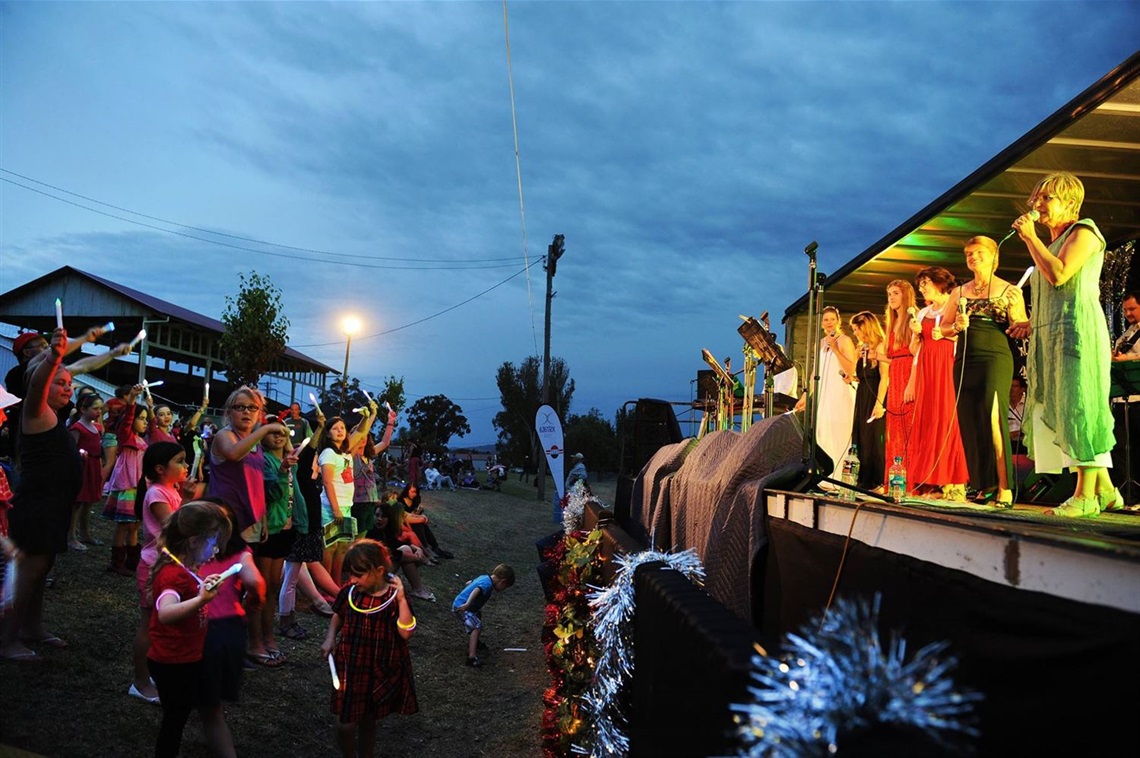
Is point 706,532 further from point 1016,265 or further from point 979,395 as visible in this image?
point 1016,265

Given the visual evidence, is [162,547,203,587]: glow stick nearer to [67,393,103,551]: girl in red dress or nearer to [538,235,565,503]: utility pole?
[67,393,103,551]: girl in red dress

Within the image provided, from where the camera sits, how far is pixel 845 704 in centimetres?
137

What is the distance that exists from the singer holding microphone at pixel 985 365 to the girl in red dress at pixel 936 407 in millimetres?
59

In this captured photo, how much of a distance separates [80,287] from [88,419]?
94.8 feet

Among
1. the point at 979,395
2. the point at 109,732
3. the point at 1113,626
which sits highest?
the point at 979,395

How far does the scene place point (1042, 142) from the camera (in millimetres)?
5461

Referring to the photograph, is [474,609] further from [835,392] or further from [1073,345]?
[1073,345]

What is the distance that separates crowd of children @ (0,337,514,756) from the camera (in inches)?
178

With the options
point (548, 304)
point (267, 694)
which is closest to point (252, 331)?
point (548, 304)

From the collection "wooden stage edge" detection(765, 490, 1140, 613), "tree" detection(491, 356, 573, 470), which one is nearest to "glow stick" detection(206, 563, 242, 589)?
"wooden stage edge" detection(765, 490, 1140, 613)

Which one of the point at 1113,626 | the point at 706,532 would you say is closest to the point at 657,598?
the point at 1113,626

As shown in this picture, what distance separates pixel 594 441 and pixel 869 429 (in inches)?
2692

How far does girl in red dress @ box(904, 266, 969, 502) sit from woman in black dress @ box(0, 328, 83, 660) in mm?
5562

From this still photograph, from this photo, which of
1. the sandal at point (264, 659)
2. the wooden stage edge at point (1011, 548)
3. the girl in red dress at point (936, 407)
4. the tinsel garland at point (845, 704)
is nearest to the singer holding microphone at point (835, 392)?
the girl in red dress at point (936, 407)
